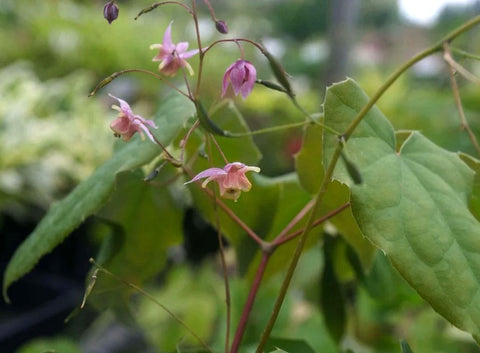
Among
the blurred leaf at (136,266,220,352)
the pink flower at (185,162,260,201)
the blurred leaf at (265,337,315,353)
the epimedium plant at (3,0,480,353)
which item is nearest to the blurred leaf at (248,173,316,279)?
the epimedium plant at (3,0,480,353)

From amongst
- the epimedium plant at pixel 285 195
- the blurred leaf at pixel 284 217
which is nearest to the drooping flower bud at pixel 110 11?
the epimedium plant at pixel 285 195

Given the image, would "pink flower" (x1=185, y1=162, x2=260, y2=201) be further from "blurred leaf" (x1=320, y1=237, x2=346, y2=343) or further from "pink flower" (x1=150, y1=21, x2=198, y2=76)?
"blurred leaf" (x1=320, y1=237, x2=346, y2=343)

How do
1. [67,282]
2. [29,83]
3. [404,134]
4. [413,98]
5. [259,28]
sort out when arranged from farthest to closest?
1. [259,28]
2. [413,98]
3. [29,83]
4. [67,282]
5. [404,134]

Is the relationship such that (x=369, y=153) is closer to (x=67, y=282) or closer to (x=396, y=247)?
(x=396, y=247)

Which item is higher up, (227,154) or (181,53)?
(181,53)

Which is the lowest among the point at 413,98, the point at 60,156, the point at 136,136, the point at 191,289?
the point at 191,289

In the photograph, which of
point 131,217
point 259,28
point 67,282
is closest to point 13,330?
point 67,282
